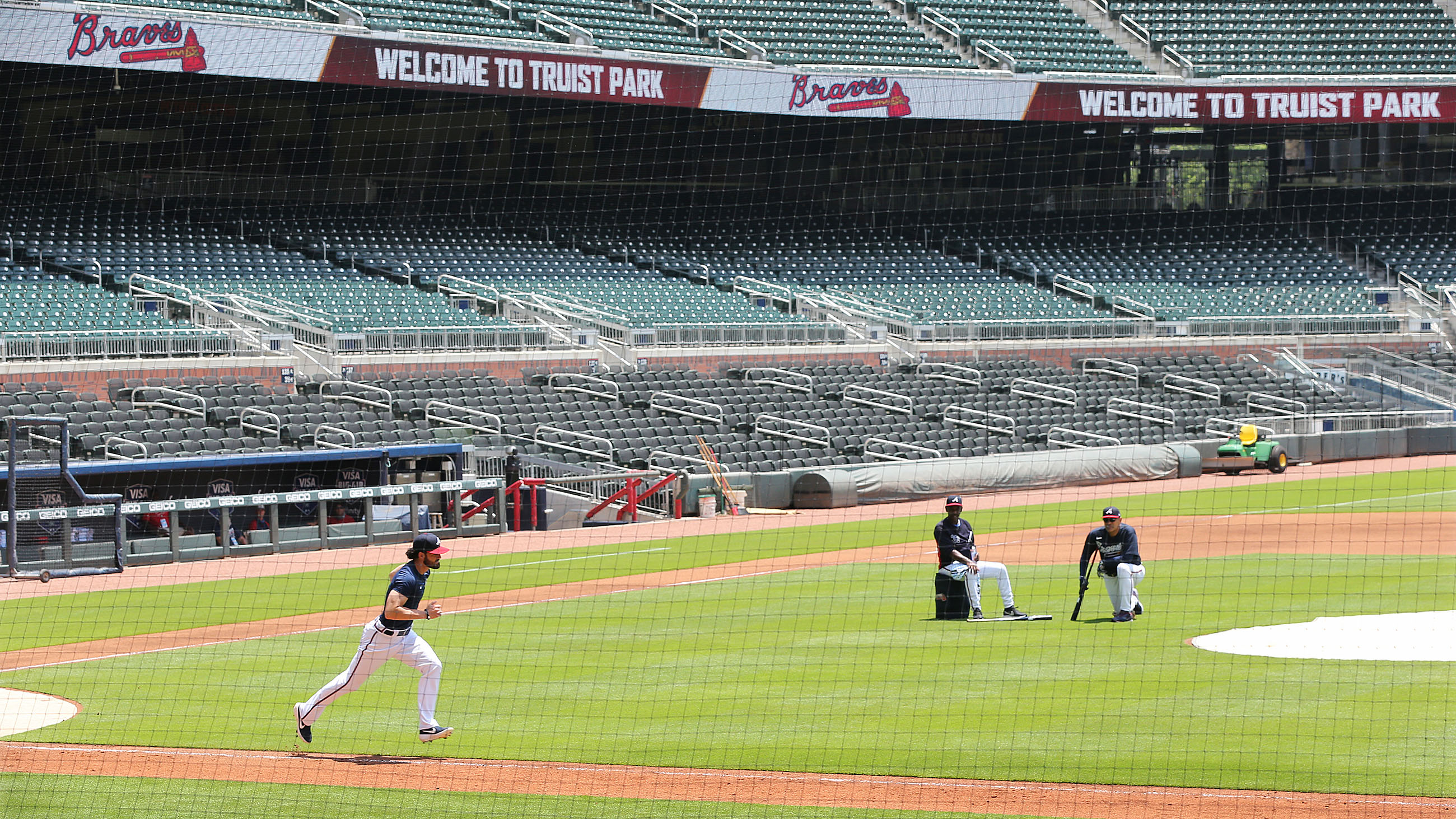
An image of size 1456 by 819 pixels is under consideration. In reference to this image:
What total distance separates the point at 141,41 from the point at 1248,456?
25077 mm

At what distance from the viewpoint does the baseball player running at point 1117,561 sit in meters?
15.0

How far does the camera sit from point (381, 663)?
33.5 feet

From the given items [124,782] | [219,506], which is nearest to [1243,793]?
[124,782]

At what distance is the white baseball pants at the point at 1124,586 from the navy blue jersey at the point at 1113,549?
0.05 metres

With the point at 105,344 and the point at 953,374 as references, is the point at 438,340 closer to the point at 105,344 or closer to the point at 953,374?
the point at 105,344

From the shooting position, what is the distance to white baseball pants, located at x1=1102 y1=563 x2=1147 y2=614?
15172 mm

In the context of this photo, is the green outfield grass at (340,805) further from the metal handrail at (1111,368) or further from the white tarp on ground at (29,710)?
the metal handrail at (1111,368)

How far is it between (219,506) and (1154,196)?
37237mm

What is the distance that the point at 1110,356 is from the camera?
44094 millimetres

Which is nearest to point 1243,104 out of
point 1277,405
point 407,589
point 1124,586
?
point 1277,405

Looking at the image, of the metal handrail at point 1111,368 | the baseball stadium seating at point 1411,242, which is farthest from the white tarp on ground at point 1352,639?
the baseball stadium seating at point 1411,242

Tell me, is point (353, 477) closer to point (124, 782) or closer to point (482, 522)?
point (482, 522)

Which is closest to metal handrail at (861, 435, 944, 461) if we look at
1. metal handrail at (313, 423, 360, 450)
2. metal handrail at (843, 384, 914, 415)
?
metal handrail at (843, 384, 914, 415)

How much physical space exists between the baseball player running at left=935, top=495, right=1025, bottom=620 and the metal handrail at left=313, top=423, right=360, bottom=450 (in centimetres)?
1405
